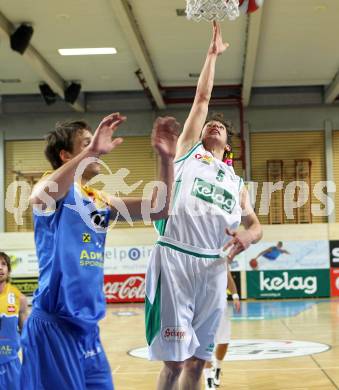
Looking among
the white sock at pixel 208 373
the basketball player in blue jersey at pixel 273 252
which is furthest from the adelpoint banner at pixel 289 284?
the white sock at pixel 208 373

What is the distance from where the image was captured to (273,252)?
19250mm

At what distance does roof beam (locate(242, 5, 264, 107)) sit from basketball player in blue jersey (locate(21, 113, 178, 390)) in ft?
33.8

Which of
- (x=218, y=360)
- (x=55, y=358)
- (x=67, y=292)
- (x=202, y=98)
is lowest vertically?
(x=218, y=360)

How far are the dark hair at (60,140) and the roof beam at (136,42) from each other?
9490 mm

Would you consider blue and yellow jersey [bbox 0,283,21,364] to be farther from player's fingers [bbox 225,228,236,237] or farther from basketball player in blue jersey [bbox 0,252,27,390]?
player's fingers [bbox 225,228,236,237]

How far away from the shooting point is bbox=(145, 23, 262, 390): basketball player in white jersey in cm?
441

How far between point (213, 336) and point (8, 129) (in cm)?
1815

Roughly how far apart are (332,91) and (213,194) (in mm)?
16034

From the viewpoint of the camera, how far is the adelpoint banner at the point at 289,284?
19.2 m

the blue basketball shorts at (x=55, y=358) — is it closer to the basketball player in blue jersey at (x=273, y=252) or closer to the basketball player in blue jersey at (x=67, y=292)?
the basketball player in blue jersey at (x=67, y=292)

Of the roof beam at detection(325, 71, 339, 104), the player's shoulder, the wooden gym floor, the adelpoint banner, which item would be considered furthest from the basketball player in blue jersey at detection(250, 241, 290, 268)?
the player's shoulder

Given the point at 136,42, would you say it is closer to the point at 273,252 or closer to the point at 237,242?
the point at 273,252

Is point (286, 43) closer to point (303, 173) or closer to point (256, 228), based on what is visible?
point (303, 173)

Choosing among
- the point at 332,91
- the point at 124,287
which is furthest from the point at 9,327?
the point at 332,91
